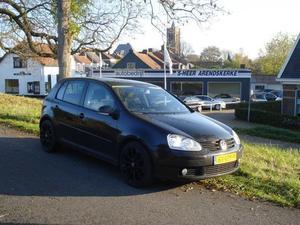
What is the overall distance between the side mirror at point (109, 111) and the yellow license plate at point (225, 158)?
1.66m

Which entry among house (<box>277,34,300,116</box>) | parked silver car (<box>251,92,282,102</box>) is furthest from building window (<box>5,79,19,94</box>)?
house (<box>277,34,300,116</box>)

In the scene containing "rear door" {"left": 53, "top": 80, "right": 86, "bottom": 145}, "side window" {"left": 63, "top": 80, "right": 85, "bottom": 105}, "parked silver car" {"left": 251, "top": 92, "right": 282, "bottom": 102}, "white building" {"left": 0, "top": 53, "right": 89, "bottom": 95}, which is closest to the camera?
"rear door" {"left": 53, "top": 80, "right": 86, "bottom": 145}

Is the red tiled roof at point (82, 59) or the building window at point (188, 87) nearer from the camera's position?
the building window at point (188, 87)

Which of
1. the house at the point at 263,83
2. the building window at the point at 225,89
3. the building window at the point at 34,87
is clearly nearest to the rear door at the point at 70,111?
the building window at the point at 225,89

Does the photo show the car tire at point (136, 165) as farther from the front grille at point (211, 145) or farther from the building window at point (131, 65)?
the building window at point (131, 65)

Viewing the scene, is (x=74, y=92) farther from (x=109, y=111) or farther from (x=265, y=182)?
(x=265, y=182)

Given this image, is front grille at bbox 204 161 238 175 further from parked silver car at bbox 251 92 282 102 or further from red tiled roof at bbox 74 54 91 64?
red tiled roof at bbox 74 54 91 64

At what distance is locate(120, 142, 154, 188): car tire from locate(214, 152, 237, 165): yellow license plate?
2.98 feet

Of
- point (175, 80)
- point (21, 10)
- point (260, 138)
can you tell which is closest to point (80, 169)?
point (260, 138)

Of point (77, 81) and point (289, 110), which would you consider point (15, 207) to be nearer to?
point (77, 81)

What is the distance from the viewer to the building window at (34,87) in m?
64.4

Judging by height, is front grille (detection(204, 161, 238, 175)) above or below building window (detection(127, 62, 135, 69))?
below

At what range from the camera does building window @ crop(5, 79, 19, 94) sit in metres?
67.2

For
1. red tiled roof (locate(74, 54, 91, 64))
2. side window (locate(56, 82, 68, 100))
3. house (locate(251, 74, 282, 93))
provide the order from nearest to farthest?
side window (locate(56, 82, 68, 100))
red tiled roof (locate(74, 54, 91, 64))
house (locate(251, 74, 282, 93))
